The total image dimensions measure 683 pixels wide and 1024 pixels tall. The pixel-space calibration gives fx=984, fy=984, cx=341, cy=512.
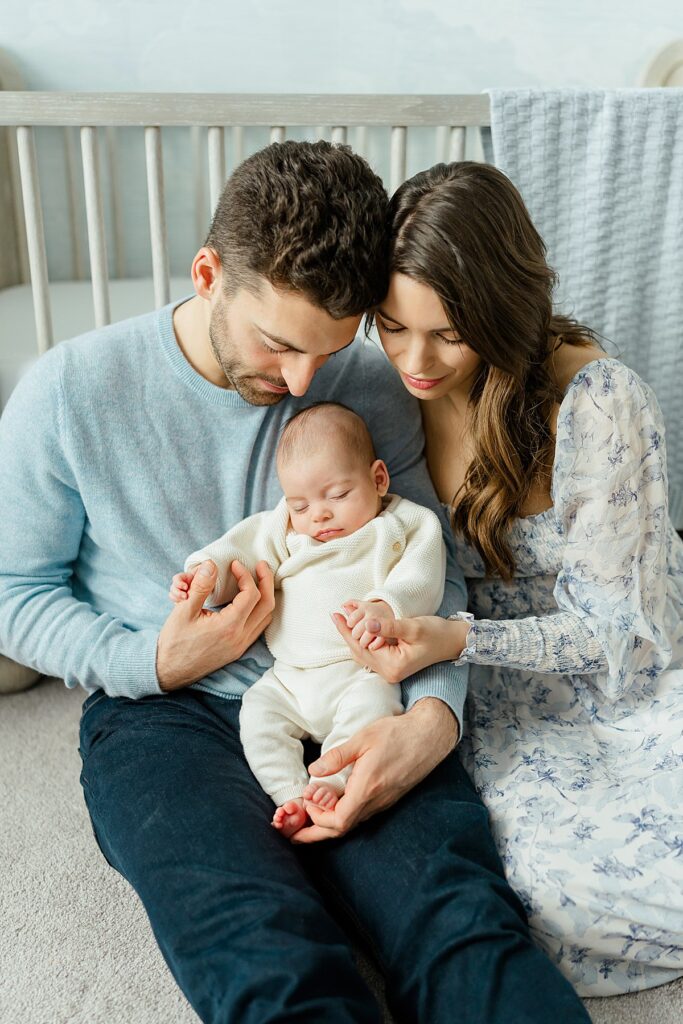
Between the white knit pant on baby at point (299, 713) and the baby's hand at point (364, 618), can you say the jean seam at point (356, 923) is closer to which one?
the white knit pant on baby at point (299, 713)

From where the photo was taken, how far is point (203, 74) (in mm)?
2689

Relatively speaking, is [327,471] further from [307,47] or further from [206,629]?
[307,47]

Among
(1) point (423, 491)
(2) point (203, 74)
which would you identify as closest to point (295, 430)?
(1) point (423, 491)

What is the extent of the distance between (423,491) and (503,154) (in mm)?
672

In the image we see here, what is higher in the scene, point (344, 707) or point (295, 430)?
point (295, 430)

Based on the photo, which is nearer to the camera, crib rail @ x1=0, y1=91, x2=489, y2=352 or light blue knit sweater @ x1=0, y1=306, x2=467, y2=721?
light blue knit sweater @ x1=0, y1=306, x2=467, y2=721

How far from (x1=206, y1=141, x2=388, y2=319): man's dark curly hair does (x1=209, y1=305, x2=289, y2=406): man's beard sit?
0.23 ft

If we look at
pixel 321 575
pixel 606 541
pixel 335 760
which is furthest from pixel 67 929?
pixel 606 541

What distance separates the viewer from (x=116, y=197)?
2.78m

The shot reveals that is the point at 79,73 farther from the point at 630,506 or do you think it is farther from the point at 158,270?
the point at 630,506

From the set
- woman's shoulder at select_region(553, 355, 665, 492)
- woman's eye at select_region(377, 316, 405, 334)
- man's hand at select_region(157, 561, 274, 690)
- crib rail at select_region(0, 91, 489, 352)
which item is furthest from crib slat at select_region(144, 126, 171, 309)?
woman's shoulder at select_region(553, 355, 665, 492)

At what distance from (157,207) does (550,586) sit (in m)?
0.97

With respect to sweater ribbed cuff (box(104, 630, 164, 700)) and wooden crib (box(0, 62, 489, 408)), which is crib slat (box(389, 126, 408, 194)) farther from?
sweater ribbed cuff (box(104, 630, 164, 700))

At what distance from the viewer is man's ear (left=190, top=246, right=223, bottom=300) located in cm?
132
